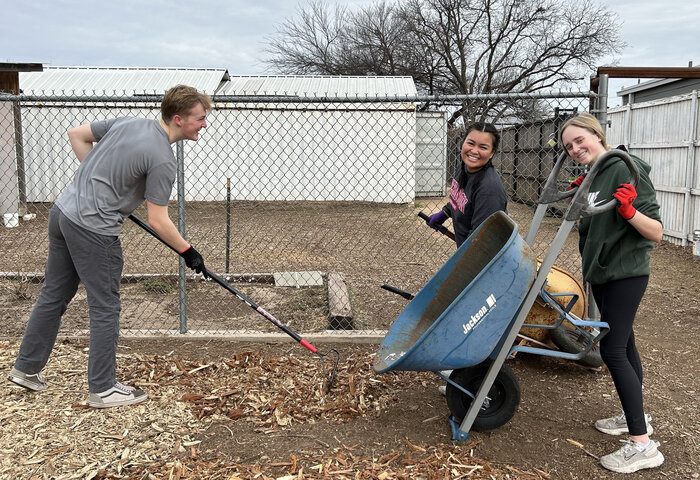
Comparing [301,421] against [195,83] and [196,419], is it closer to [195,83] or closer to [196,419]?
[196,419]

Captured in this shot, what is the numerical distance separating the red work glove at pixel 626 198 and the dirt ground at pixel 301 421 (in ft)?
4.02

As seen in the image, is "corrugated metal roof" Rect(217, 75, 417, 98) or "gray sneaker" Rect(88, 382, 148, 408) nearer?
"gray sneaker" Rect(88, 382, 148, 408)

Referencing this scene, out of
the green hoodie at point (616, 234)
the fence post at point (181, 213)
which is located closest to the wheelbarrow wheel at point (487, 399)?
the green hoodie at point (616, 234)

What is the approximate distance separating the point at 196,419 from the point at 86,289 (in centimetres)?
90

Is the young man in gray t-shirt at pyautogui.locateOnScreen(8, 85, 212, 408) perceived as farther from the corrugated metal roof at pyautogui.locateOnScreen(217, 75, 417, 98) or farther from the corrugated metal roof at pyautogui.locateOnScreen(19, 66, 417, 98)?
the corrugated metal roof at pyautogui.locateOnScreen(217, 75, 417, 98)

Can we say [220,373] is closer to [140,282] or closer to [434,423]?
[434,423]

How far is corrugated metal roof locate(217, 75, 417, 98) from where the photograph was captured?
1591cm

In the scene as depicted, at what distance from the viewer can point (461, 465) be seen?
8.84 feet

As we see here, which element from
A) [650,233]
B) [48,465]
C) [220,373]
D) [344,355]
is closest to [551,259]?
[650,233]

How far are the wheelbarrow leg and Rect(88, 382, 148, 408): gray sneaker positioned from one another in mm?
1759

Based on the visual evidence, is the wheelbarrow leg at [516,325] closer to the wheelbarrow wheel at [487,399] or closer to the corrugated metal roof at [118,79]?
the wheelbarrow wheel at [487,399]

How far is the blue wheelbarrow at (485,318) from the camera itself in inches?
98.7

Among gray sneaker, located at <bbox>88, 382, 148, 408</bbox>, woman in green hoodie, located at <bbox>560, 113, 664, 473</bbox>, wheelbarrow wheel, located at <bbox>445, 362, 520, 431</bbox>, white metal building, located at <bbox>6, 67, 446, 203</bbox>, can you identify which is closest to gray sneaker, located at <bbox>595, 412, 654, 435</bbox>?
woman in green hoodie, located at <bbox>560, 113, 664, 473</bbox>

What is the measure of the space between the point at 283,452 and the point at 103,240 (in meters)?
1.41
